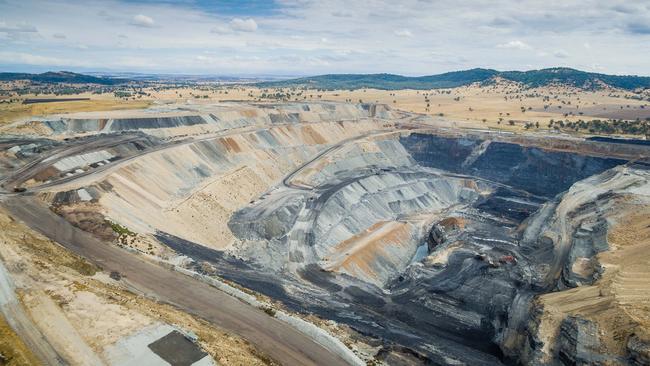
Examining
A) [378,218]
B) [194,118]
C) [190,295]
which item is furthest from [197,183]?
[190,295]

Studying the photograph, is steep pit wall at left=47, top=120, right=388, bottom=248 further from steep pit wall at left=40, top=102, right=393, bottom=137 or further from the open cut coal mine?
steep pit wall at left=40, top=102, right=393, bottom=137

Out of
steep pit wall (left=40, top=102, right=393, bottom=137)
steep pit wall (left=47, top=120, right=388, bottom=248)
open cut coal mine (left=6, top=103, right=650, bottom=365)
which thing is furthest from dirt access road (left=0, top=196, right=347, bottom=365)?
steep pit wall (left=40, top=102, right=393, bottom=137)

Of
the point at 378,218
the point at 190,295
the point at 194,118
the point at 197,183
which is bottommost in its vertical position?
the point at 378,218


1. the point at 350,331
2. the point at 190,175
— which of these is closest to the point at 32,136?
the point at 190,175

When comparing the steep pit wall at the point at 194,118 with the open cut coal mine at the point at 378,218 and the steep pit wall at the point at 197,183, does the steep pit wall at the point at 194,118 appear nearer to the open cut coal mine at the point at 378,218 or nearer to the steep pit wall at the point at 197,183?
the open cut coal mine at the point at 378,218

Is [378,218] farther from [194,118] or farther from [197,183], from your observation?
[194,118]
